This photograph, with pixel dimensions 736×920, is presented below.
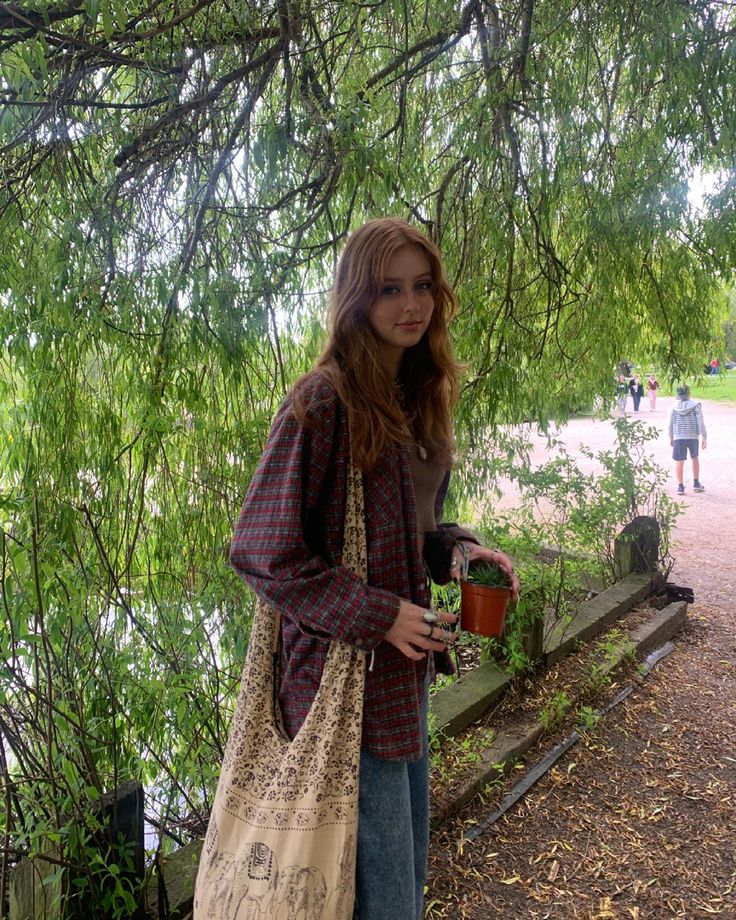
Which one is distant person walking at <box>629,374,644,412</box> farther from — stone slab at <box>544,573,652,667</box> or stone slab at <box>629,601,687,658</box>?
stone slab at <box>629,601,687,658</box>

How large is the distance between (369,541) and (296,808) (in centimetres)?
43

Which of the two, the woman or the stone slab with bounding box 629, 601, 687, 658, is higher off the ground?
the woman

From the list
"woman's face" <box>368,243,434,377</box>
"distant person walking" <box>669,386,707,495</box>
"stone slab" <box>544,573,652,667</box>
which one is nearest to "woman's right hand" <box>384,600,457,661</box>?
"woman's face" <box>368,243,434,377</box>

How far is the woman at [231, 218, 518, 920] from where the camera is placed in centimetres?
110

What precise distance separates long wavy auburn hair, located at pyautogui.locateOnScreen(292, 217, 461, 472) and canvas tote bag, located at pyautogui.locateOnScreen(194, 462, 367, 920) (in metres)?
0.10

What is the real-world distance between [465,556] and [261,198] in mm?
1454

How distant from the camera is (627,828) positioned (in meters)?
2.44

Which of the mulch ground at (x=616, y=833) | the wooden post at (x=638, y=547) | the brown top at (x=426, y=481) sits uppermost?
the brown top at (x=426, y=481)

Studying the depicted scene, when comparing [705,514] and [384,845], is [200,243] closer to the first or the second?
[384,845]

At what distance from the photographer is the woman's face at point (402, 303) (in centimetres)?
128

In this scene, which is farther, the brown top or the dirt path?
the dirt path

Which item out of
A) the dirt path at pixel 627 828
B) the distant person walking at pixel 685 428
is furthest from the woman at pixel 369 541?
the distant person walking at pixel 685 428

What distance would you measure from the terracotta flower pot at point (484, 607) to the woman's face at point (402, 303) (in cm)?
48

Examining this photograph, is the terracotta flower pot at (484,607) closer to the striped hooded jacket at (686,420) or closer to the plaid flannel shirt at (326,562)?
the plaid flannel shirt at (326,562)
